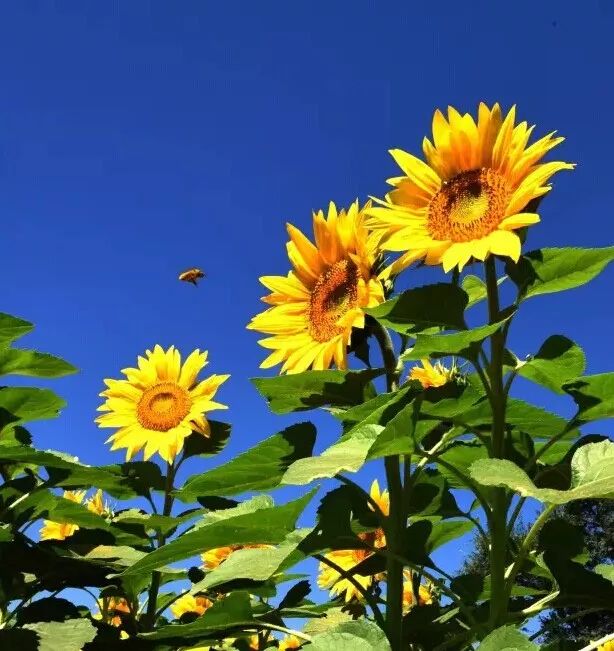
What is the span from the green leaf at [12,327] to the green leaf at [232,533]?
1156mm

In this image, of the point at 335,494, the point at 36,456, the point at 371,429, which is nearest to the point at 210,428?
the point at 36,456

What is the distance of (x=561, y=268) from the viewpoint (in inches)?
75.7

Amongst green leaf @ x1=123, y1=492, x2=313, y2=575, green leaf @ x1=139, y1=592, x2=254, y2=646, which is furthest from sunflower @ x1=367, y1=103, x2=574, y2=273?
green leaf @ x1=139, y1=592, x2=254, y2=646

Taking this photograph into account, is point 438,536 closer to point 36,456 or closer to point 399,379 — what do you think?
point 399,379

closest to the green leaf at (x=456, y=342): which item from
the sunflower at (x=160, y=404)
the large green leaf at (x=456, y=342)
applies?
the large green leaf at (x=456, y=342)

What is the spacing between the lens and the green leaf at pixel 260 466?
2.14 metres

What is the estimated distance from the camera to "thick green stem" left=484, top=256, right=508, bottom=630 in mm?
1809

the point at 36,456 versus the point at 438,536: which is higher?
the point at 36,456

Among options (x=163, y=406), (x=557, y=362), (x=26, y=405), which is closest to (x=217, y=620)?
(x=557, y=362)

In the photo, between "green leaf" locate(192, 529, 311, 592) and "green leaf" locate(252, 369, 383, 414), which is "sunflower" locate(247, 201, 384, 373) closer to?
"green leaf" locate(252, 369, 383, 414)

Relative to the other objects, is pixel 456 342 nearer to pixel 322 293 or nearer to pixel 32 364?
pixel 322 293

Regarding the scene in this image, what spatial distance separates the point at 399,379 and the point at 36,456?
3.89ft

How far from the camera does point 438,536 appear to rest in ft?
9.11

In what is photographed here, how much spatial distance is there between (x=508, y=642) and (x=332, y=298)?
1.22 metres
